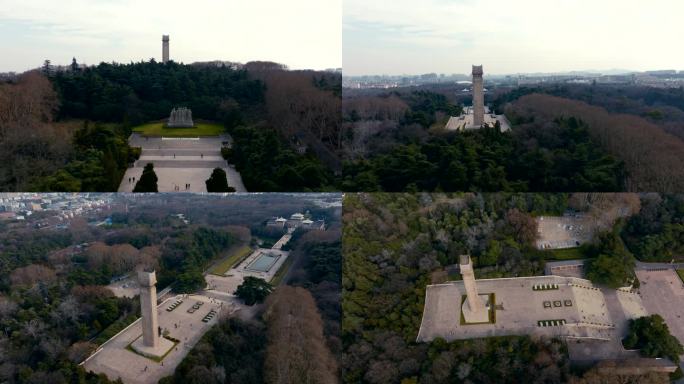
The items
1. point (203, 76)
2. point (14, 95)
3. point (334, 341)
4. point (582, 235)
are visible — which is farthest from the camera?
point (203, 76)

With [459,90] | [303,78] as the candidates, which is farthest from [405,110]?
[303,78]

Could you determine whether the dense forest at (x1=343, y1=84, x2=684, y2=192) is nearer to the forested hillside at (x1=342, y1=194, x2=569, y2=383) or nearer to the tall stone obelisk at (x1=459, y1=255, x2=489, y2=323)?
the forested hillside at (x1=342, y1=194, x2=569, y2=383)

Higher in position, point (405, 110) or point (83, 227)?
point (405, 110)

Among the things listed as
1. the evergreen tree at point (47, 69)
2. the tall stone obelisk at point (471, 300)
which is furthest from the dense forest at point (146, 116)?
the tall stone obelisk at point (471, 300)

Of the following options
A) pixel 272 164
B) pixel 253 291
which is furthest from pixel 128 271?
pixel 272 164

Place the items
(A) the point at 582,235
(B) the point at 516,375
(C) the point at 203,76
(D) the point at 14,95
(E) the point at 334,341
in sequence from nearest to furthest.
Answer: (B) the point at 516,375
(E) the point at 334,341
(A) the point at 582,235
(D) the point at 14,95
(C) the point at 203,76

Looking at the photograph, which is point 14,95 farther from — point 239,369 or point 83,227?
point 239,369
